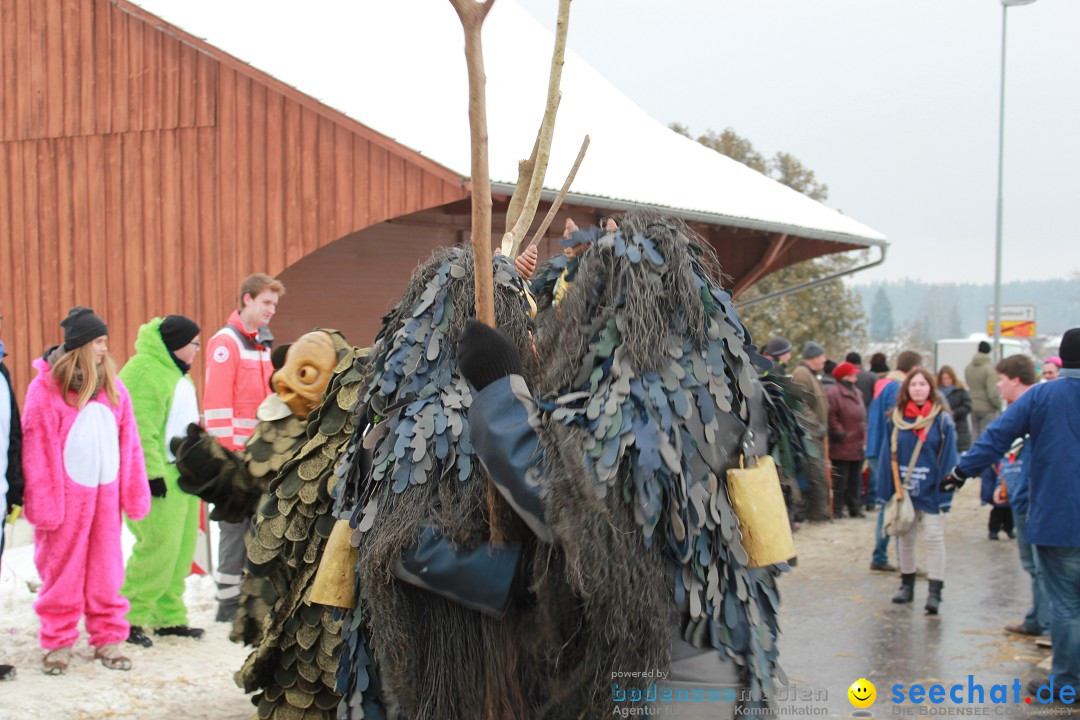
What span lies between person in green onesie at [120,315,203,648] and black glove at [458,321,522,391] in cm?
398

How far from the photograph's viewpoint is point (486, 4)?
89.6 inches

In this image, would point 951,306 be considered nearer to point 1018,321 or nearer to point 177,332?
point 1018,321

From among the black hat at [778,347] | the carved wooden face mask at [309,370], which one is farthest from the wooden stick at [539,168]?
the black hat at [778,347]

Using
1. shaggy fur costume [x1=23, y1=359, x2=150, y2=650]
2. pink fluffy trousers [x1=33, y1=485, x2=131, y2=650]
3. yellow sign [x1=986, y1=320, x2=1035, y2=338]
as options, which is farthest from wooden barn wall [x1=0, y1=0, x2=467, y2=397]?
yellow sign [x1=986, y1=320, x2=1035, y2=338]

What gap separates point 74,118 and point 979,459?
9.19 meters

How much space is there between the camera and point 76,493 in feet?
17.5

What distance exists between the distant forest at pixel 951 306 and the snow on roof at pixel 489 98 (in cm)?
7618

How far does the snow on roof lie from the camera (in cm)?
994

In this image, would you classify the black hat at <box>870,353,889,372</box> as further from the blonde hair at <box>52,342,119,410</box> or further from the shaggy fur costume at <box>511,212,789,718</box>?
the shaggy fur costume at <box>511,212,789,718</box>

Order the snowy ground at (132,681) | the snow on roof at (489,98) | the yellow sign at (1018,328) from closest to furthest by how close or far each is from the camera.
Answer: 1. the snowy ground at (132,681)
2. the snow on roof at (489,98)
3. the yellow sign at (1018,328)

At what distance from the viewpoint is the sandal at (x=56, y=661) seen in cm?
514

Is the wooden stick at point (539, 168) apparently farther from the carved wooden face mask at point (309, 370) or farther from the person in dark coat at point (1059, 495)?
the person in dark coat at point (1059, 495)

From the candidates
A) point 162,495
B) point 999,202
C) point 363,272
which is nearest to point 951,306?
point 999,202

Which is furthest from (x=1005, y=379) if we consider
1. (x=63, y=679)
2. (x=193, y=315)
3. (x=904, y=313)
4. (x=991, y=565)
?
(x=904, y=313)
